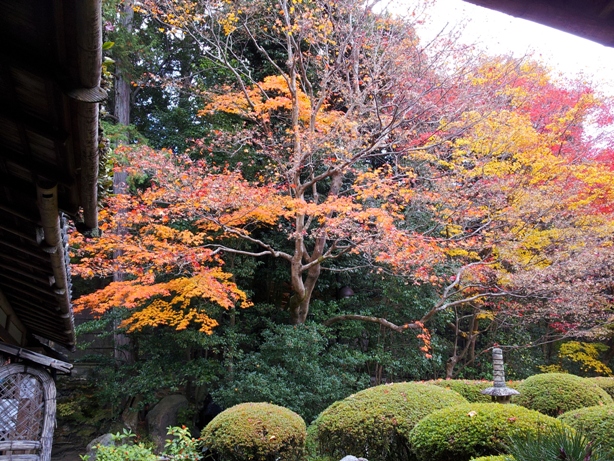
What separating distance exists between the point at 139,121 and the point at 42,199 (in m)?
12.2

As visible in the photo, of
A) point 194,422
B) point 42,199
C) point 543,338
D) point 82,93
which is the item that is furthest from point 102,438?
point 543,338

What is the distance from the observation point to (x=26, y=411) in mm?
3727

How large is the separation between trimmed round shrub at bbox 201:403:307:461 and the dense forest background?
2228 mm

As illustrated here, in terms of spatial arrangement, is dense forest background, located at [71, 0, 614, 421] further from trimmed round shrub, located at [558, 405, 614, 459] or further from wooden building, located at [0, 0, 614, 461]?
trimmed round shrub, located at [558, 405, 614, 459]

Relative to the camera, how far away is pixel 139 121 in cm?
1330

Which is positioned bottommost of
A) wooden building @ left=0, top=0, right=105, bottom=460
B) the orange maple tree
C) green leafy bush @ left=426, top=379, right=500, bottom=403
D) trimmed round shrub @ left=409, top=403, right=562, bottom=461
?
trimmed round shrub @ left=409, top=403, right=562, bottom=461

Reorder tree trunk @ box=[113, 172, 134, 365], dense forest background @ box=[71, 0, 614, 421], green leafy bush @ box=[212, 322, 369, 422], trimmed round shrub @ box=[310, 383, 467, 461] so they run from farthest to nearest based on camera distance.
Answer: tree trunk @ box=[113, 172, 134, 365] < dense forest background @ box=[71, 0, 614, 421] < green leafy bush @ box=[212, 322, 369, 422] < trimmed round shrub @ box=[310, 383, 467, 461]

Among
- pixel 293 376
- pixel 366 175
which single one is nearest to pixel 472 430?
pixel 293 376

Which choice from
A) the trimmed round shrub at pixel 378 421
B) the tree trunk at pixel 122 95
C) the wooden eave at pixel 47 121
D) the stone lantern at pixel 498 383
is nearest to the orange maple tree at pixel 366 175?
the tree trunk at pixel 122 95

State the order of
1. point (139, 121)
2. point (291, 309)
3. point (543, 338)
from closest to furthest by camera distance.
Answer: point (291, 309) → point (543, 338) → point (139, 121)

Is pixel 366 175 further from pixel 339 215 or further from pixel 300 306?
pixel 300 306

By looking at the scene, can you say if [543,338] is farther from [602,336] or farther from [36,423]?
[36,423]

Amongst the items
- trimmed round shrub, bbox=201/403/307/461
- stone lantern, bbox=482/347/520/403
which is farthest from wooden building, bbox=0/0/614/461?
stone lantern, bbox=482/347/520/403

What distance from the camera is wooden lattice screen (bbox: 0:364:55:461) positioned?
10.7ft
